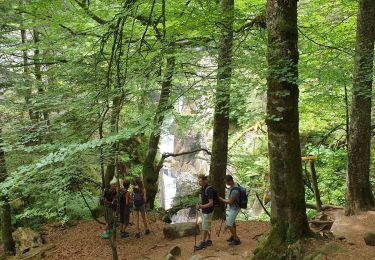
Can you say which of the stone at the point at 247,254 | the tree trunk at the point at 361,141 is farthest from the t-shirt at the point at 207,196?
the tree trunk at the point at 361,141

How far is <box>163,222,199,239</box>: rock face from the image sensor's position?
9.13m

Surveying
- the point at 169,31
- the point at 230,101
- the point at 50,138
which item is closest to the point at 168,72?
the point at 169,31

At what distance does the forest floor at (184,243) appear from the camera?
557 centimetres

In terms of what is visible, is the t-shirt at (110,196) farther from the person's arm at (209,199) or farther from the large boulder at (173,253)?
the person's arm at (209,199)

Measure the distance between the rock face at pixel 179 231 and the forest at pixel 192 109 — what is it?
23 cm

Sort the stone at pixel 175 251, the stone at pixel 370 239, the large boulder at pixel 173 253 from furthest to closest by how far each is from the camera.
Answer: the stone at pixel 175 251, the large boulder at pixel 173 253, the stone at pixel 370 239

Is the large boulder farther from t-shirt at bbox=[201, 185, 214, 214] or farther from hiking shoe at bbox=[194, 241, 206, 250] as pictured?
t-shirt at bbox=[201, 185, 214, 214]

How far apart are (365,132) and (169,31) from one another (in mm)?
5135

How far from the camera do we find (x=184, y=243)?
27.6 feet

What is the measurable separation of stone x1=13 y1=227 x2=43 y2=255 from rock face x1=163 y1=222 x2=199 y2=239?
12.6 ft

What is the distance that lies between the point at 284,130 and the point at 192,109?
4490 millimetres

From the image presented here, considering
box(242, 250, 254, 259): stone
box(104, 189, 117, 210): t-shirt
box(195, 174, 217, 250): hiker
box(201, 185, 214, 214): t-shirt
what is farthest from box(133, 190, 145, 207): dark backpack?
box(242, 250, 254, 259): stone

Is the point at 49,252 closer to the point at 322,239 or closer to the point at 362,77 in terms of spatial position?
the point at 322,239

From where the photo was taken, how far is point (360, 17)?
24.4 feet
